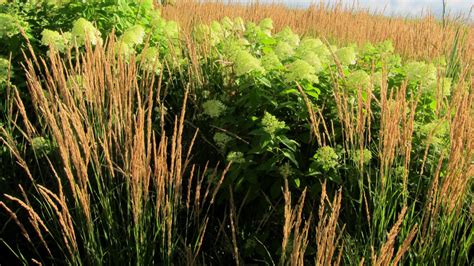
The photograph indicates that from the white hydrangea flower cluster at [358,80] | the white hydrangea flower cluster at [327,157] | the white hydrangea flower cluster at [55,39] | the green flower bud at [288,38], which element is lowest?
the white hydrangea flower cluster at [327,157]

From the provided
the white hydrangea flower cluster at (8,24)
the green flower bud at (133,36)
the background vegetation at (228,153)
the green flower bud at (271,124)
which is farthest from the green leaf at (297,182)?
the white hydrangea flower cluster at (8,24)

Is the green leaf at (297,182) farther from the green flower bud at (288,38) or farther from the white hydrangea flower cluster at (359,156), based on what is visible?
the green flower bud at (288,38)

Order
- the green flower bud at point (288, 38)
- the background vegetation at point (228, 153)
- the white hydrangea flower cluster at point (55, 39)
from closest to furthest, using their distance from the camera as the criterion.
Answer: the background vegetation at point (228, 153), the white hydrangea flower cluster at point (55, 39), the green flower bud at point (288, 38)

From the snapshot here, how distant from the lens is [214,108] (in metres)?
2.34

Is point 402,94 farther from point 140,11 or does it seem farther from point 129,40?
point 140,11

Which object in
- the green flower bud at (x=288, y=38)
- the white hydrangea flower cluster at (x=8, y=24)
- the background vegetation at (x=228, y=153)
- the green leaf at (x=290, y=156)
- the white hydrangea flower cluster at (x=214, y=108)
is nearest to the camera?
the background vegetation at (x=228, y=153)

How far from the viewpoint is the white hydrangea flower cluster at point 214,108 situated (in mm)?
2334

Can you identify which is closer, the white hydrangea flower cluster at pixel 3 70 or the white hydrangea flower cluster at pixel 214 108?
the white hydrangea flower cluster at pixel 214 108

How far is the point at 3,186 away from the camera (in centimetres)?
252

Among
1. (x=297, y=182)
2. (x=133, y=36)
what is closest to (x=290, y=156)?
(x=297, y=182)

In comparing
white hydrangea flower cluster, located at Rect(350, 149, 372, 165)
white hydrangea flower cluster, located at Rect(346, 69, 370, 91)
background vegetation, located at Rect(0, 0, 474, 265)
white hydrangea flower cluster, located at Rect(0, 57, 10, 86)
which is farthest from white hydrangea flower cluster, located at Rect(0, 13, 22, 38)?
white hydrangea flower cluster, located at Rect(350, 149, 372, 165)

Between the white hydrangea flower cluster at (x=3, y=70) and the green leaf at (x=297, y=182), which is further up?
the white hydrangea flower cluster at (x=3, y=70)

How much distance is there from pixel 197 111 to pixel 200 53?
1.44 feet

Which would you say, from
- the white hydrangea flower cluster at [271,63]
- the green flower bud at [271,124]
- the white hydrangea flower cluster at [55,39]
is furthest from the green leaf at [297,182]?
the white hydrangea flower cluster at [55,39]
